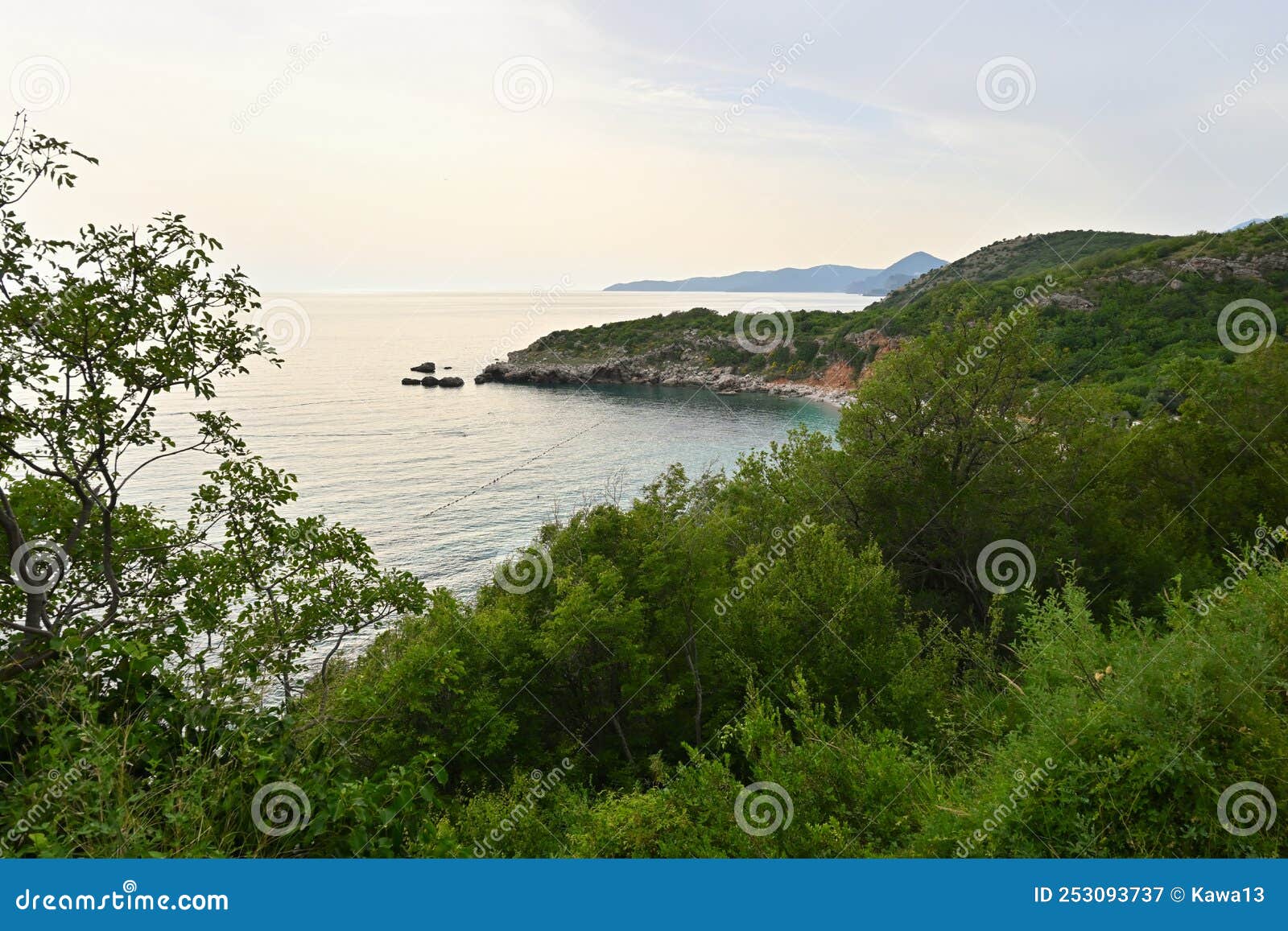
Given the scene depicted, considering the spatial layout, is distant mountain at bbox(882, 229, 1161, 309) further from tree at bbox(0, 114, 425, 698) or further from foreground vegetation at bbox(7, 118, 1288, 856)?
tree at bbox(0, 114, 425, 698)

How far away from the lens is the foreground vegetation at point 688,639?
539 centimetres

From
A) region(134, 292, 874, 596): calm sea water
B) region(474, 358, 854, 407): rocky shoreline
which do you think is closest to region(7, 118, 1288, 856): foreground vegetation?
region(134, 292, 874, 596): calm sea water

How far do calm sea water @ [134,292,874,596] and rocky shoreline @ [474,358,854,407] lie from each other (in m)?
3.11

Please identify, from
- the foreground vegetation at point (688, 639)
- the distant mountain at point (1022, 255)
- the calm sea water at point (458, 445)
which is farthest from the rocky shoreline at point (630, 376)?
the foreground vegetation at point (688, 639)

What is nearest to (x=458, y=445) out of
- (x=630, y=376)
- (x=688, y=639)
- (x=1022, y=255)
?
(x=688, y=639)

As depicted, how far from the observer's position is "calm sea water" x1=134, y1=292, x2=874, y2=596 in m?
40.3

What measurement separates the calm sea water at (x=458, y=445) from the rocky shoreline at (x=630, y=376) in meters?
3.11

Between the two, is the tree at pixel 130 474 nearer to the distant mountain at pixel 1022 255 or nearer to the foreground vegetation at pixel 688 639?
the foreground vegetation at pixel 688 639

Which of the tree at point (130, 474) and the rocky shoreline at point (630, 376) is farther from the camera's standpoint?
the rocky shoreline at point (630, 376)

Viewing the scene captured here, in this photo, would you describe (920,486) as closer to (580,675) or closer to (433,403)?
(580,675)

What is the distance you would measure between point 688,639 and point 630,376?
91890mm

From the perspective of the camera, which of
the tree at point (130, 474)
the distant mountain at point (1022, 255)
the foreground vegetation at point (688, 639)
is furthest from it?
the distant mountain at point (1022, 255)

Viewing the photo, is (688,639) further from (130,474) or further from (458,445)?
(458,445)

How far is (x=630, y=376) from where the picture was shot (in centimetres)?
10806
